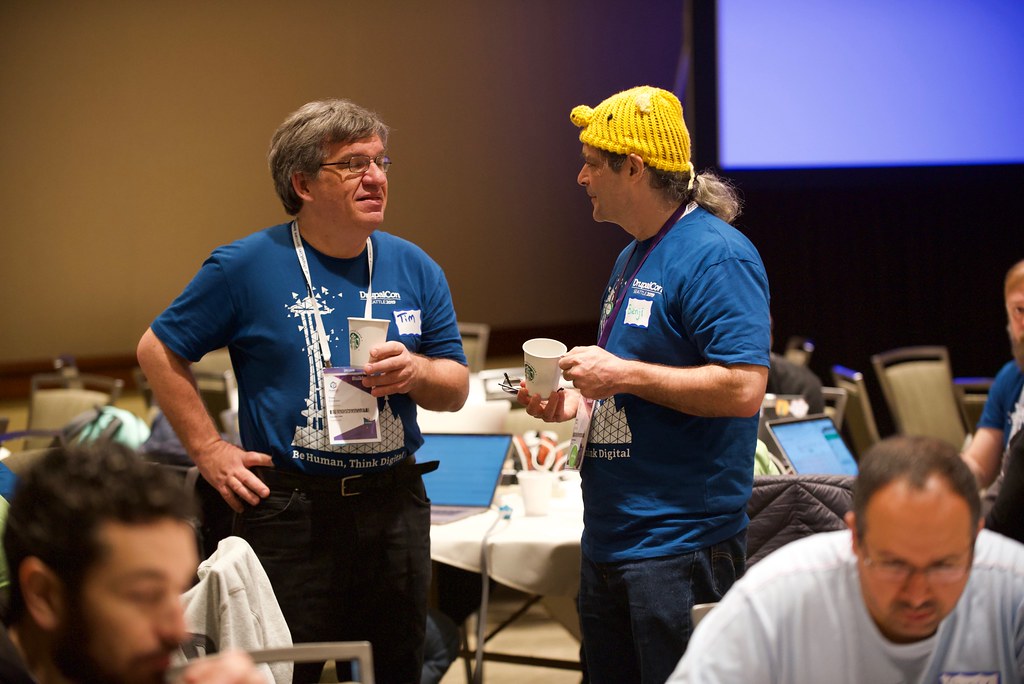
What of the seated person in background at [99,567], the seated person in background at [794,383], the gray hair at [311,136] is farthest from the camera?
the seated person in background at [794,383]

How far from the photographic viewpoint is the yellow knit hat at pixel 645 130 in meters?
2.28

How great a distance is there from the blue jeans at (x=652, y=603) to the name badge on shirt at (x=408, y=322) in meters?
0.69

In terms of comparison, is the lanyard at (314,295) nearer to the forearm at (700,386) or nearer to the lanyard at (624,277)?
the lanyard at (624,277)

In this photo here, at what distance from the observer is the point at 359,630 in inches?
98.7

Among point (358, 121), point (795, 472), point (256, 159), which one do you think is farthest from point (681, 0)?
point (358, 121)

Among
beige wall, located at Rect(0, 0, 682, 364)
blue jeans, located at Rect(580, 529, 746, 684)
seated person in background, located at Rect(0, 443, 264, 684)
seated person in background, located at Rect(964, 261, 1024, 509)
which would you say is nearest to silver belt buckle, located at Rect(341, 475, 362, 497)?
blue jeans, located at Rect(580, 529, 746, 684)

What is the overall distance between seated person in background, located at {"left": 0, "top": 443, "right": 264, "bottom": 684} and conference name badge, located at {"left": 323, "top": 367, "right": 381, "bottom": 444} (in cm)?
121

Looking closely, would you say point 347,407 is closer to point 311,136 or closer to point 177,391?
point 177,391

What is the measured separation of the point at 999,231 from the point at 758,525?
556 cm

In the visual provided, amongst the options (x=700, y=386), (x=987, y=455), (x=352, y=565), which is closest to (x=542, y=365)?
(x=700, y=386)

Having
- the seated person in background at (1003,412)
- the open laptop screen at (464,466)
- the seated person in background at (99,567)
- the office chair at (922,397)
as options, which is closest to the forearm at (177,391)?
the open laptop screen at (464,466)

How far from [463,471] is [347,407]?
3.78ft

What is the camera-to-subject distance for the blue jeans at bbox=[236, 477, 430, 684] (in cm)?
242

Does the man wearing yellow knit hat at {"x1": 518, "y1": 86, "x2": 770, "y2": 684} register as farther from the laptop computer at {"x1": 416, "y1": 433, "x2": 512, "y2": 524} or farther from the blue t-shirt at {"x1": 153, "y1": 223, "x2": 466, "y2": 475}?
the laptop computer at {"x1": 416, "y1": 433, "x2": 512, "y2": 524}
